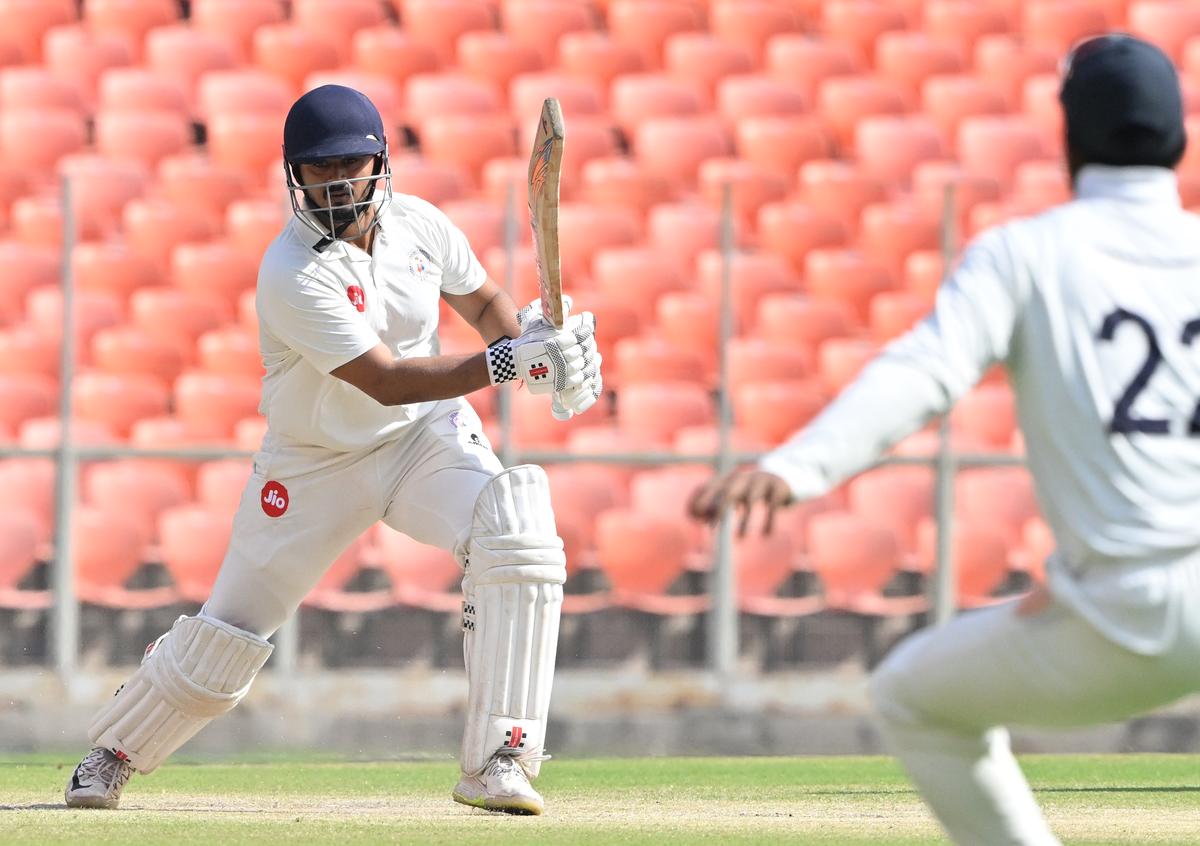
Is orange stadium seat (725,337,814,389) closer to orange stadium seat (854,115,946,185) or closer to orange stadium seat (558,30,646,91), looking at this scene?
orange stadium seat (854,115,946,185)

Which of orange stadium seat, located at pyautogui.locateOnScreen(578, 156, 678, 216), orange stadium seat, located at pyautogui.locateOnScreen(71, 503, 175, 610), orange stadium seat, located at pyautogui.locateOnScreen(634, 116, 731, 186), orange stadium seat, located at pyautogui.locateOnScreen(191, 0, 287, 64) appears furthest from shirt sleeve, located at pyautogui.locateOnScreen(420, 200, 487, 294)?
orange stadium seat, located at pyautogui.locateOnScreen(191, 0, 287, 64)

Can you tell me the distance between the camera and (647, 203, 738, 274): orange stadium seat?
341 inches

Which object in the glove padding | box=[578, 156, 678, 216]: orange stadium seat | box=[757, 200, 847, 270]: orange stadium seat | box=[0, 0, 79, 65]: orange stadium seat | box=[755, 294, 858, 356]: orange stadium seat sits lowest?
box=[755, 294, 858, 356]: orange stadium seat

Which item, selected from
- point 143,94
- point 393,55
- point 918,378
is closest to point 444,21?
point 393,55

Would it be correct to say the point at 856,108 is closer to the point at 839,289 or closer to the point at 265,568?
the point at 839,289

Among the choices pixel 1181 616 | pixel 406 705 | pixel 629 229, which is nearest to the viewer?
pixel 1181 616

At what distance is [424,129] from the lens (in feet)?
31.5

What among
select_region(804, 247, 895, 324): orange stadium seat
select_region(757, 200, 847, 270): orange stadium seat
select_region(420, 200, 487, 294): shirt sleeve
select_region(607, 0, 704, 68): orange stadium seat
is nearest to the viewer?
select_region(420, 200, 487, 294): shirt sleeve

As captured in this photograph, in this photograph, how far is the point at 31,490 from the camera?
23.9 feet

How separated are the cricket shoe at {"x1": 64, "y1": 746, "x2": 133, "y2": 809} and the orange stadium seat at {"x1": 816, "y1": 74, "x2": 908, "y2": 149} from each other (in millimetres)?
6048

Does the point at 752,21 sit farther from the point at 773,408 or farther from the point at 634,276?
the point at 773,408

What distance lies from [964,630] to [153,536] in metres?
5.23

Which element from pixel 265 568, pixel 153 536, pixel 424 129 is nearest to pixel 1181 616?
pixel 265 568

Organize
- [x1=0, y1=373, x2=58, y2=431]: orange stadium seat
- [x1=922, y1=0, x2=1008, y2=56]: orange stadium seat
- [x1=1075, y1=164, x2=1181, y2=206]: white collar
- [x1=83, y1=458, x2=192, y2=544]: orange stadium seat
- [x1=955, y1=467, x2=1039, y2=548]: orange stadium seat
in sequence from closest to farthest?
[x1=1075, y1=164, x2=1181, y2=206]: white collar < [x1=83, y1=458, x2=192, y2=544]: orange stadium seat < [x1=955, y1=467, x2=1039, y2=548]: orange stadium seat < [x1=0, y1=373, x2=58, y2=431]: orange stadium seat < [x1=922, y1=0, x2=1008, y2=56]: orange stadium seat
